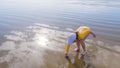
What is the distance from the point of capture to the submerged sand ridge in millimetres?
5957

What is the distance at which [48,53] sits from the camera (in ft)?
22.4

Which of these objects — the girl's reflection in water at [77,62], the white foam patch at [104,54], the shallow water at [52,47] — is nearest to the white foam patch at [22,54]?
the shallow water at [52,47]

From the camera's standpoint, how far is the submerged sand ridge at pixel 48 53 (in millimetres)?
5957

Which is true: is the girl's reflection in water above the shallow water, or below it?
below

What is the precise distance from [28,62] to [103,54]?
294 centimetres

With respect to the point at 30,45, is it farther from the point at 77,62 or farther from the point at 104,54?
the point at 104,54

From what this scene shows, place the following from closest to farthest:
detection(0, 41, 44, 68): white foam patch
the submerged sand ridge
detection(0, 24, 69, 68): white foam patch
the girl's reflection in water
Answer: the girl's reflection in water
the submerged sand ridge
detection(0, 41, 44, 68): white foam patch
detection(0, 24, 69, 68): white foam patch

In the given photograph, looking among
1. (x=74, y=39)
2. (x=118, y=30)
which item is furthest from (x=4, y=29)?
(x=118, y=30)

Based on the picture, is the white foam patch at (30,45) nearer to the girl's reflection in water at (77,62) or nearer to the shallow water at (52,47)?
the shallow water at (52,47)

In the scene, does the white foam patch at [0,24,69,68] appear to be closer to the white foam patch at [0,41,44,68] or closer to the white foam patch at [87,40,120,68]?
the white foam patch at [0,41,44,68]

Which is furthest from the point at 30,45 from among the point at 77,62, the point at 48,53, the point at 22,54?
the point at 77,62

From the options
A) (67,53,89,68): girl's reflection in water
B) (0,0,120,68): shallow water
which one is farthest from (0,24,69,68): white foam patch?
(67,53,89,68): girl's reflection in water

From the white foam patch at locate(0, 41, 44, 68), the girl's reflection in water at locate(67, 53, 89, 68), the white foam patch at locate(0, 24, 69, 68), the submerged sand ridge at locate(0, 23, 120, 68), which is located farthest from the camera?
the white foam patch at locate(0, 24, 69, 68)

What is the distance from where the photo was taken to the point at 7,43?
8008 mm
